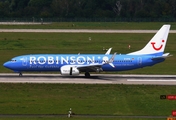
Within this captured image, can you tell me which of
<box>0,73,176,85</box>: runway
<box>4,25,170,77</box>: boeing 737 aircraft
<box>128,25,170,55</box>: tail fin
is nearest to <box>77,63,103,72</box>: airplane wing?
<box>4,25,170,77</box>: boeing 737 aircraft

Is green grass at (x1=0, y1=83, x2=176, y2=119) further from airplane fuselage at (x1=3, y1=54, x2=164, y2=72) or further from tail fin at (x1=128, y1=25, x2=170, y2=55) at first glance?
tail fin at (x1=128, y1=25, x2=170, y2=55)

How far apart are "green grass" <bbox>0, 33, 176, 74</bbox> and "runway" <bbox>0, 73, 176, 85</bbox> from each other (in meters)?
12.4

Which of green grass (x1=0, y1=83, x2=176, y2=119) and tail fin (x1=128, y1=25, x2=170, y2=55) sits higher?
tail fin (x1=128, y1=25, x2=170, y2=55)

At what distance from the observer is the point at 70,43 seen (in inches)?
3861

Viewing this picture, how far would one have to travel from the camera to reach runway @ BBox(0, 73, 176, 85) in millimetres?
58000

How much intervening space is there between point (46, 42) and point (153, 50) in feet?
128

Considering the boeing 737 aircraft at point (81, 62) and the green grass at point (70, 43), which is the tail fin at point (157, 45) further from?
the green grass at point (70, 43)

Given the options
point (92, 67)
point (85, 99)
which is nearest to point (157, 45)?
point (92, 67)

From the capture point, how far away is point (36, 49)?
9144cm
